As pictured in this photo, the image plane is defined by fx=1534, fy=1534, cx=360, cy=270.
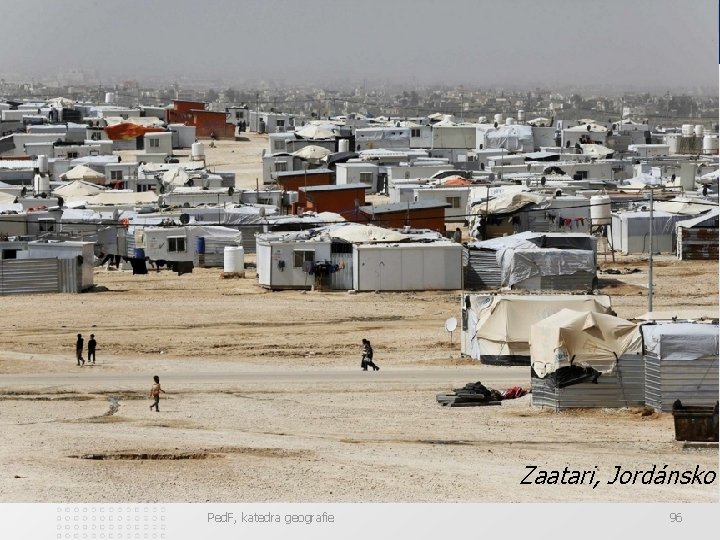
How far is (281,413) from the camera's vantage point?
18.0m

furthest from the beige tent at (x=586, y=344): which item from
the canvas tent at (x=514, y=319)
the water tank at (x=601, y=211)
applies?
the water tank at (x=601, y=211)

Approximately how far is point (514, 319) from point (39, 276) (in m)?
10.7

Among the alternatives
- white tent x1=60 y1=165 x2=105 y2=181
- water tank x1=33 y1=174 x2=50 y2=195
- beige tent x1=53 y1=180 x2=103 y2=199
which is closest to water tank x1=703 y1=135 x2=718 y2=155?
white tent x1=60 y1=165 x2=105 y2=181

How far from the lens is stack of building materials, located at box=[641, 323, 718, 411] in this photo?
17031 mm

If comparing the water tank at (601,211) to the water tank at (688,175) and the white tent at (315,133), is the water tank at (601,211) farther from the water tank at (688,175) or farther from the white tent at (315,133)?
the white tent at (315,133)

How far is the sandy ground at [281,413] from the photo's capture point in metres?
14.1

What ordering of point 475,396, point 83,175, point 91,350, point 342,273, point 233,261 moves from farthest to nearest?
1. point 83,175
2. point 233,261
3. point 342,273
4. point 91,350
5. point 475,396

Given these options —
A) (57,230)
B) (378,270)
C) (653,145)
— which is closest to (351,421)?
(378,270)

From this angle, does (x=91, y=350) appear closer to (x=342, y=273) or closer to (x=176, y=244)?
(x=342, y=273)

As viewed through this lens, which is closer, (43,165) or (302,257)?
(302,257)

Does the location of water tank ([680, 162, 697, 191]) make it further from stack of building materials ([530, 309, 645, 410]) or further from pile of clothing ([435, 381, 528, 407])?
stack of building materials ([530, 309, 645, 410])

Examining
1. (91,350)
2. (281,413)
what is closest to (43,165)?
(91,350)

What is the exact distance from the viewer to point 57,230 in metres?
31.6

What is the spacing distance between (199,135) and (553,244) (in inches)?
1447
